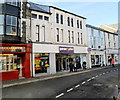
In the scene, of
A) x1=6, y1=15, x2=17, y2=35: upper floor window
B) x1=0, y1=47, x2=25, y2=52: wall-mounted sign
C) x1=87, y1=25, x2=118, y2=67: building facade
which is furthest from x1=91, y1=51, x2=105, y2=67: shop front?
x1=6, y1=15, x2=17, y2=35: upper floor window

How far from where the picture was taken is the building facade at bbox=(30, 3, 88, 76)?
1772 cm

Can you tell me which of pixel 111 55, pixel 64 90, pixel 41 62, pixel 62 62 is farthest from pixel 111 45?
pixel 64 90

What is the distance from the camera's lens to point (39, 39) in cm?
1805

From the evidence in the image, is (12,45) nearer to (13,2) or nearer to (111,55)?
(13,2)

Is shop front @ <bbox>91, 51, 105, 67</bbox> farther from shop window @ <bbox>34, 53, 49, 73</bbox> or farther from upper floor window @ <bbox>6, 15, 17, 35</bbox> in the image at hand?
upper floor window @ <bbox>6, 15, 17, 35</bbox>

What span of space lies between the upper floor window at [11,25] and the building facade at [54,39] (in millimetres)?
2440

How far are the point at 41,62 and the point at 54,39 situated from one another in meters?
4.08

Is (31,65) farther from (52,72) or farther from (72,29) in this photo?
(72,29)

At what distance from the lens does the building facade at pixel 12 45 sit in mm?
14547

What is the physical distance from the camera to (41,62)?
18141 millimetres

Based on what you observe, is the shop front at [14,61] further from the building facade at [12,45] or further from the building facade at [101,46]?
the building facade at [101,46]

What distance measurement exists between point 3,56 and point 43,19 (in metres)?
7.65

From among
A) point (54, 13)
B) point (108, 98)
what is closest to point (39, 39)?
point (54, 13)

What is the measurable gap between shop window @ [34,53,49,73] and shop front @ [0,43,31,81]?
55.1 inches
